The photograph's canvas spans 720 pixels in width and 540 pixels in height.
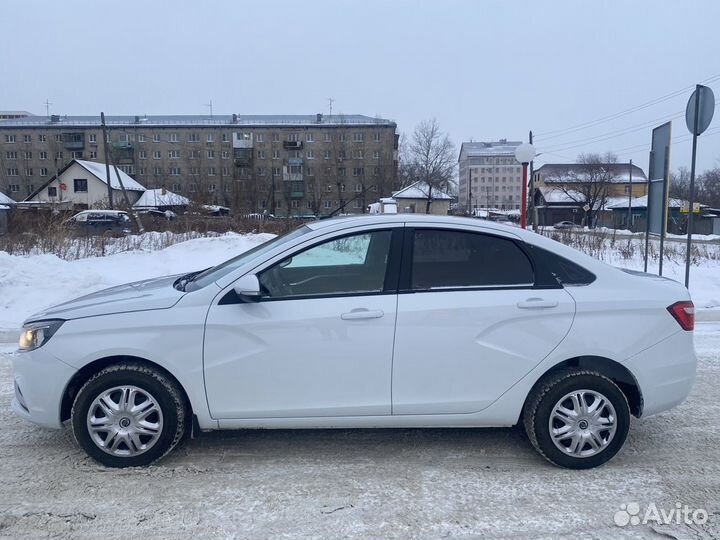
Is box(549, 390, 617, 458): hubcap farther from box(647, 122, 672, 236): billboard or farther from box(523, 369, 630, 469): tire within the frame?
box(647, 122, 672, 236): billboard

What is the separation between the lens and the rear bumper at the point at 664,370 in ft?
12.4

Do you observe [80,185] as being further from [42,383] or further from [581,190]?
[42,383]

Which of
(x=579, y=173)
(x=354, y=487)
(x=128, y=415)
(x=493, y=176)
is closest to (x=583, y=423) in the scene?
(x=354, y=487)

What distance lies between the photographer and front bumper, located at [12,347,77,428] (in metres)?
3.65

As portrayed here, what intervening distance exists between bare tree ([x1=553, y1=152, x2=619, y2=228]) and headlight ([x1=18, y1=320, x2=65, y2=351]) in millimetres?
64626

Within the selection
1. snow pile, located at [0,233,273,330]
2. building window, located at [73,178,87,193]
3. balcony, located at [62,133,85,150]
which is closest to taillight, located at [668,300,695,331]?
snow pile, located at [0,233,273,330]

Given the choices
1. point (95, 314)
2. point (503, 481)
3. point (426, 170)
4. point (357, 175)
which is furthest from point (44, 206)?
point (357, 175)

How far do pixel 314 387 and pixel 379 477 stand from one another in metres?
0.71

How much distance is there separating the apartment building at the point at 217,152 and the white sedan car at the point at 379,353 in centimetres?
7020

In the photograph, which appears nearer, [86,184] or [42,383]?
[42,383]

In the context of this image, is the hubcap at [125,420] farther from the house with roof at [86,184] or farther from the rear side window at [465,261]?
the house with roof at [86,184]

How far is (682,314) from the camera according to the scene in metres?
3.85

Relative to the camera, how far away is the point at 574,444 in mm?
3742

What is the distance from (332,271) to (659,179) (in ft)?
22.3
